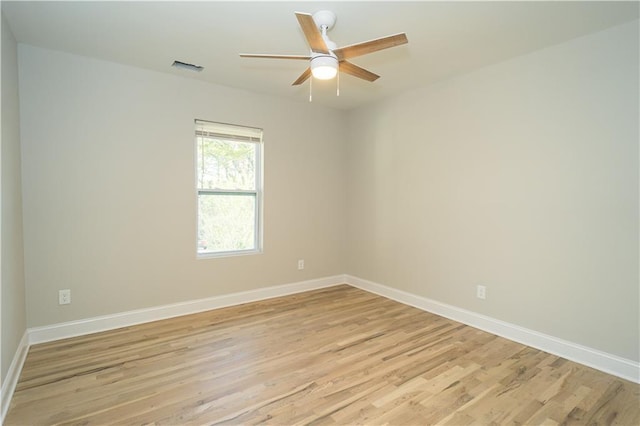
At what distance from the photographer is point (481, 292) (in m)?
3.39

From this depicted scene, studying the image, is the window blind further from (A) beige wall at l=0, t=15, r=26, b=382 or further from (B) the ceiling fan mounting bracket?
(B) the ceiling fan mounting bracket

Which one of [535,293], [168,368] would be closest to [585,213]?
[535,293]

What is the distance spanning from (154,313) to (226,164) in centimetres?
179

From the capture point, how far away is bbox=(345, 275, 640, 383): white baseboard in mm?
2506

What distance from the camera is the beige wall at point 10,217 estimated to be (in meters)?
2.23

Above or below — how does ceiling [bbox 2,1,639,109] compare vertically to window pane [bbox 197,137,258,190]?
above

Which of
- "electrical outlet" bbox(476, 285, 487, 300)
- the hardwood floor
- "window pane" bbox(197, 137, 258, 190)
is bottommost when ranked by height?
the hardwood floor

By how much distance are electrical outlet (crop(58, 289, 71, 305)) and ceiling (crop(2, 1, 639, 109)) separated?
7.01 feet

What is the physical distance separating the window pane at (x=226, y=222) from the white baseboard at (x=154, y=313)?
0.58 metres

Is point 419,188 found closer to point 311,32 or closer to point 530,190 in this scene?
point 530,190

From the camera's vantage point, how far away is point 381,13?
2.36 meters

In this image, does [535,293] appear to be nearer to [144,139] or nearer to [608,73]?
[608,73]

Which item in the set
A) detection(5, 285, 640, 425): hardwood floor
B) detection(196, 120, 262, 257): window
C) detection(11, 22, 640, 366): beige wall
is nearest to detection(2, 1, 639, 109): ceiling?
detection(11, 22, 640, 366): beige wall

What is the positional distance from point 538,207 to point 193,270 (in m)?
3.46
